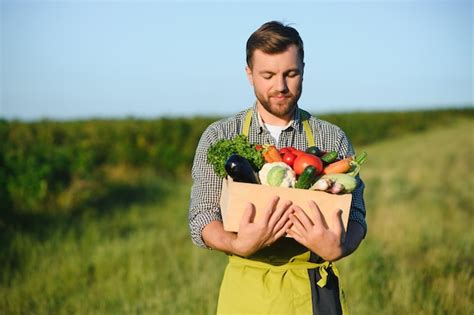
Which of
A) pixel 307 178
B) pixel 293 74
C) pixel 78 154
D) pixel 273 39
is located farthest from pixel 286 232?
pixel 78 154

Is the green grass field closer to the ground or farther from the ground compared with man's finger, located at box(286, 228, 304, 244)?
closer to the ground

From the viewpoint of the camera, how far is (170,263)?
7562 millimetres

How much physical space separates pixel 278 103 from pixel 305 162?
1.30 feet

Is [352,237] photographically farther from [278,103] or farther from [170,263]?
[170,263]

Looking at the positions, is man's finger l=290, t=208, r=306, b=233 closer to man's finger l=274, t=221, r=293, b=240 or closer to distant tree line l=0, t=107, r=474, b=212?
man's finger l=274, t=221, r=293, b=240

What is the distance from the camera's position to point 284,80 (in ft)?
8.57

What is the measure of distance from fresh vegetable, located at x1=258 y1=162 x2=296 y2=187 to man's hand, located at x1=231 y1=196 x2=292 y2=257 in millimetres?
61

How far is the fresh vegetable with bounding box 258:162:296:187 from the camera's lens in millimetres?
2344

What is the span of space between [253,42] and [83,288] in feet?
15.2

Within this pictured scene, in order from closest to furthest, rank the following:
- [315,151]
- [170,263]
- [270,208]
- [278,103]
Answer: [270,208] < [315,151] < [278,103] < [170,263]

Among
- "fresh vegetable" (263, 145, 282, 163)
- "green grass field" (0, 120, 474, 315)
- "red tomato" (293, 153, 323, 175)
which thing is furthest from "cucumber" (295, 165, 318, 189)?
"green grass field" (0, 120, 474, 315)

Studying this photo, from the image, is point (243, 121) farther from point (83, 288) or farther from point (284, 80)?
point (83, 288)

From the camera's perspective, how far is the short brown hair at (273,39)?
259 cm

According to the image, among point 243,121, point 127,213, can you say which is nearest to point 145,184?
point 127,213
